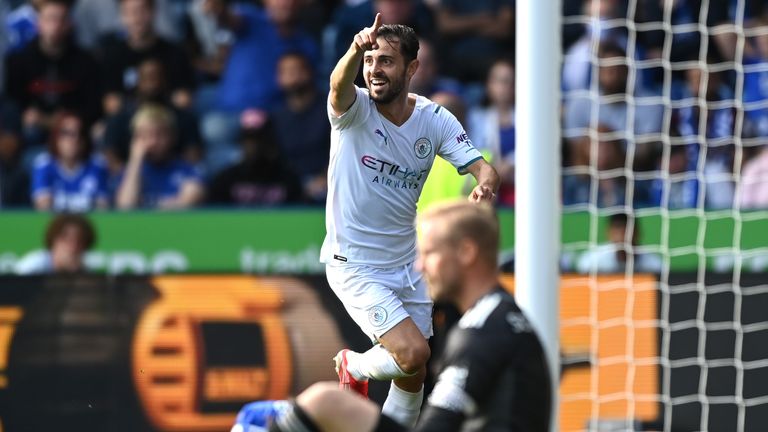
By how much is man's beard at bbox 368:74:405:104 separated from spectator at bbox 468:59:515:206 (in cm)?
386

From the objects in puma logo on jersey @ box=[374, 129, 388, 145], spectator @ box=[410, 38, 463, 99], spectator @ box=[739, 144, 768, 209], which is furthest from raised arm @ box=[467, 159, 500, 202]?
spectator @ box=[410, 38, 463, 99]

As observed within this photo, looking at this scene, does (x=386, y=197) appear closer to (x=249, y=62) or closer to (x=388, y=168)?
(x=388, y=168)

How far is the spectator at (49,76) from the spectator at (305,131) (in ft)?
5.20

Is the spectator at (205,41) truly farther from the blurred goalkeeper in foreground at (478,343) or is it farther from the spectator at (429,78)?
the blurred goalkeeper in foreground at (478,343)

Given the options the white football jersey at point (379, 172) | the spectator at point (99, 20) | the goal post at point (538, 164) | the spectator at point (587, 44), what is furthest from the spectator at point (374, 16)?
the goal post at point (538, 164)

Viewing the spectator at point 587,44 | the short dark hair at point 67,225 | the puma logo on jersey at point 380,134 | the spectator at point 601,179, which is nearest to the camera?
the puma logo on jersey at point 380,134

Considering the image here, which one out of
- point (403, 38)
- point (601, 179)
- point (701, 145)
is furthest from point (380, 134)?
point (701, 145)

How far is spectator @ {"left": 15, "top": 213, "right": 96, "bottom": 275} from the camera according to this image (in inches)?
339

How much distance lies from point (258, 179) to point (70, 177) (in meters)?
1.45

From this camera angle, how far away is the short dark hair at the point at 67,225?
339 inches

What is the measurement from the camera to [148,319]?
8102 mm

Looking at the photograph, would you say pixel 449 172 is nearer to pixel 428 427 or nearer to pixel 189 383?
pixel 189 383

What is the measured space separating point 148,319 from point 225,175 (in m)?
1.97

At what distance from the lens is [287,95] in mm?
10102
